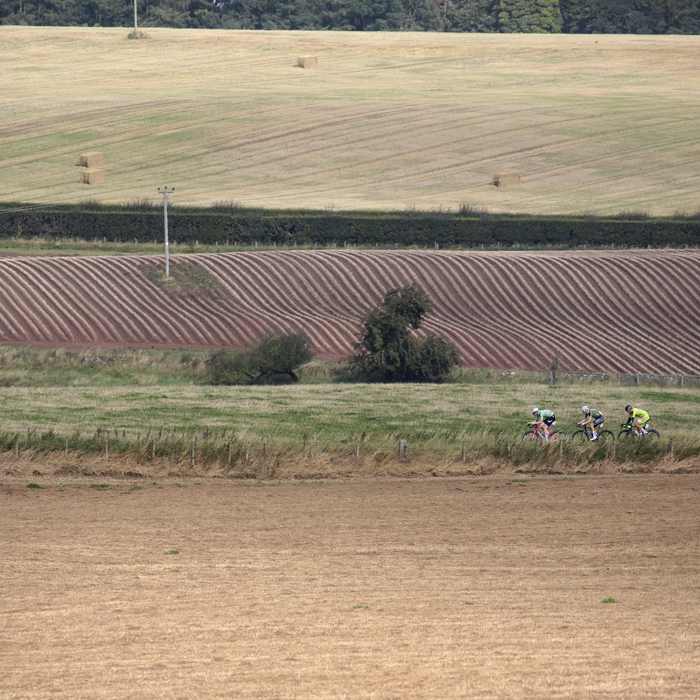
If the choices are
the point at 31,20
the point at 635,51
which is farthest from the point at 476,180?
the point at 31,20

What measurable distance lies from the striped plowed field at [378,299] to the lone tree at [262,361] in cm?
296

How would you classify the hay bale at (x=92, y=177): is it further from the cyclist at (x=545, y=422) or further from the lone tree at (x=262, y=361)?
the cyclist at (x=545, y=422)

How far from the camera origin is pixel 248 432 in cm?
2841

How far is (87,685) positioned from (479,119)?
79.8m

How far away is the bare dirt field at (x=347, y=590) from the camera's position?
11836mm

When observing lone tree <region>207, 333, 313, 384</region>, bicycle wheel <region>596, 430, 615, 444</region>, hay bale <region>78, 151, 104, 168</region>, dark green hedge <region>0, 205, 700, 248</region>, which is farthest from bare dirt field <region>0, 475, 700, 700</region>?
hay bale <region>78, 151, 104, 168</region>

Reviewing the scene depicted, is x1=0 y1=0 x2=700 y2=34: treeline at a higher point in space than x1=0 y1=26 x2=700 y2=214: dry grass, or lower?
higher

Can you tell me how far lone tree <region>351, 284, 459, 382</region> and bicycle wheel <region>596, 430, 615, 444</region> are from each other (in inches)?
467

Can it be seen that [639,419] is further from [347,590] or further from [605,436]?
[347,590]

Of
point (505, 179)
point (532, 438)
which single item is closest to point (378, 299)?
point (532, 438)

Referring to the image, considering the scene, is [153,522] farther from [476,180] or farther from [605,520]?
[476,180]

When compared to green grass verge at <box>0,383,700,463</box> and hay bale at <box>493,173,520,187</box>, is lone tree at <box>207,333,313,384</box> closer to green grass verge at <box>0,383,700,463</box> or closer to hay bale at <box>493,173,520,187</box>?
green grass verge at <box>0,383,700,463</box>

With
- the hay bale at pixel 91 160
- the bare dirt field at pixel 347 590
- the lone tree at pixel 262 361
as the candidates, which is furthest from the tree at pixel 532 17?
the bare dirt field at pixel 347 590

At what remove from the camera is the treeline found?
13088 centimetres
